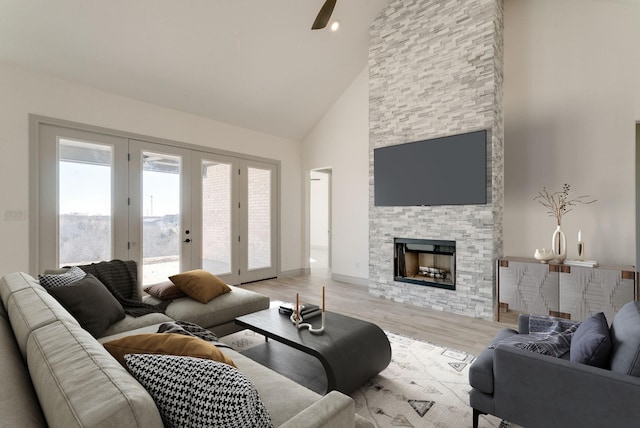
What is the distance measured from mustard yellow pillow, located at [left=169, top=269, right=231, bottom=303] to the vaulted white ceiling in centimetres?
290

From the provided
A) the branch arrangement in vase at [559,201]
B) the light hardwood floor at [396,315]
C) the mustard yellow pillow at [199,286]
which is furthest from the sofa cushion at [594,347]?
the mustard yellow pillow at [199,286]

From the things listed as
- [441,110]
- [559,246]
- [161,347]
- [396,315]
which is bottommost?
[396,315]

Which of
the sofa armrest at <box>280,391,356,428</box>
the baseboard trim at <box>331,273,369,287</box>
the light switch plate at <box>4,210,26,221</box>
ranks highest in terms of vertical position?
the light switch plate at <box>4,210,26,221</box>

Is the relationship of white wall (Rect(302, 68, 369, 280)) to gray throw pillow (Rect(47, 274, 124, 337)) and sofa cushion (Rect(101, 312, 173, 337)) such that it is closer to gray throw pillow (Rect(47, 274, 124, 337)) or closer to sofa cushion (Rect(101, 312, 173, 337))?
sofa cushion (Rect(101, 312, 173, 337))

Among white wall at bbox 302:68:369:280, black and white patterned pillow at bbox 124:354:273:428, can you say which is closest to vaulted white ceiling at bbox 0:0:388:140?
white wall at bbox 302:68:369:280

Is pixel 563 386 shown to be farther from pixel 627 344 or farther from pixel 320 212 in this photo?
pixel 320 212

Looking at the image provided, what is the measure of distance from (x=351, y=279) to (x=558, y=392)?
443cm

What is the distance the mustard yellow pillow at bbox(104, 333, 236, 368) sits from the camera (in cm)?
121

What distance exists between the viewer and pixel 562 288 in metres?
3.48

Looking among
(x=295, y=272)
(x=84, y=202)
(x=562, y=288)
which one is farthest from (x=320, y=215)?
(x=562, y=288)

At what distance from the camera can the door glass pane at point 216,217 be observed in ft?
17.4

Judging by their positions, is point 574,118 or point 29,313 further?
point 574,118

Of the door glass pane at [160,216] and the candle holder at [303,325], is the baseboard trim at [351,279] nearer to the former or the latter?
the door glass pane at [160,216]

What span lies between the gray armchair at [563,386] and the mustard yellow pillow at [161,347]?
1432mm
